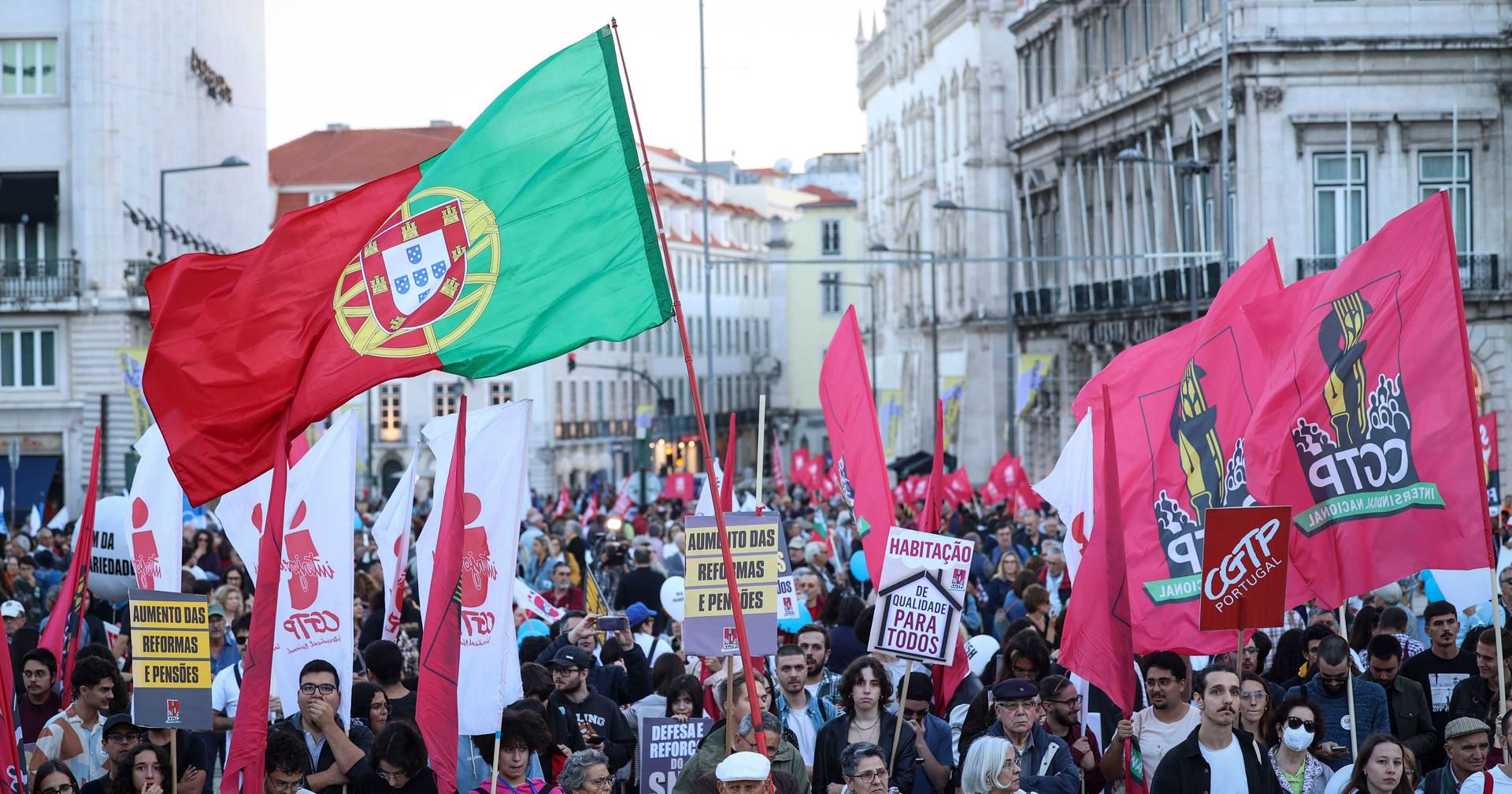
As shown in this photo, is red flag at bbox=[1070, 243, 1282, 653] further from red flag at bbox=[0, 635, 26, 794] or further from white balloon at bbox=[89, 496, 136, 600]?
white balloon at bbox=[89, 496, 136, 600]

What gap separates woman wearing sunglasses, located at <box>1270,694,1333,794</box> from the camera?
9328mm

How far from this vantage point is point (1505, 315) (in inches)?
1449

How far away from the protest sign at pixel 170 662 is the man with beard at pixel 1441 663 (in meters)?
6.54

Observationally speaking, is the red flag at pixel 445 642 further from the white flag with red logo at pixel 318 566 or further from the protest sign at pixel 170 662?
the white flag with red logo at pixel 318 566

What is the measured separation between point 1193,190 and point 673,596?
27993 mm

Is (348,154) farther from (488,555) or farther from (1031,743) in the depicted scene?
(1031,743)

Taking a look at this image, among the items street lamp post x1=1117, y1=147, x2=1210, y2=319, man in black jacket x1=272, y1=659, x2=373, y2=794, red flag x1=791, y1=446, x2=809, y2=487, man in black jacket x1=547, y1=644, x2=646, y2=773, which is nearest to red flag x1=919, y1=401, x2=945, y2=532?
man in black jacket x1=547, y1=644, x2=646, y2=773

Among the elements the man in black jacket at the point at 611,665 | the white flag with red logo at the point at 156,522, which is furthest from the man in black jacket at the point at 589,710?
the white flag with red logo at the point at 156,522

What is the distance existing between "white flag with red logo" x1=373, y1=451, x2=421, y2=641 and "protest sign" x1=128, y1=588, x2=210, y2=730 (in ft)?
7.93

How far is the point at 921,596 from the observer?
35.7ft

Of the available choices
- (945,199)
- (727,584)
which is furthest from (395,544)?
(945,199)

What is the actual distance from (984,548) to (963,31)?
40.5m

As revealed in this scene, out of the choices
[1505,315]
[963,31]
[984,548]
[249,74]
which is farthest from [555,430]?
[984,548]

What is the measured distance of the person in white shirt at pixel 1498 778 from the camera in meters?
8.18
